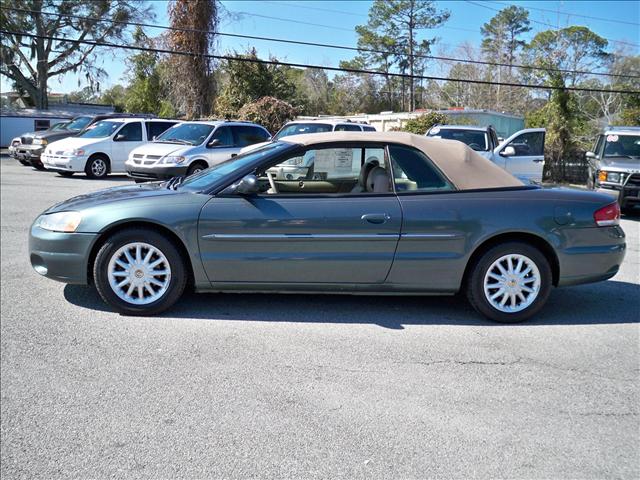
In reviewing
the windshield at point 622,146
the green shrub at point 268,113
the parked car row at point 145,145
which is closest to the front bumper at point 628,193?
the windshield at point 622,146

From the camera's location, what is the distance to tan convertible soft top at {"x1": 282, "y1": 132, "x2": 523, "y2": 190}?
5.15 metres

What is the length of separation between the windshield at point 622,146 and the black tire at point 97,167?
43.8 feet

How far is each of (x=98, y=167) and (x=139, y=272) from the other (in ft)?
43.3

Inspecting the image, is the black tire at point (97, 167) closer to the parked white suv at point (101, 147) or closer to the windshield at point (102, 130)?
the parked white suv at point (101, 147)

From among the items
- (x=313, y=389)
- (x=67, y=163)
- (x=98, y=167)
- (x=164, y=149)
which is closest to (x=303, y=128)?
(x=164, y=149)

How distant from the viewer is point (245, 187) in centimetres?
488

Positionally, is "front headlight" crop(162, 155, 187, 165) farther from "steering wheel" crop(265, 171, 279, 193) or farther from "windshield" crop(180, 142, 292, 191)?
"steering wheel" crop(265, 171, 279, 193)

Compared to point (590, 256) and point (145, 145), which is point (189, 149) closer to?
point (145, 145)

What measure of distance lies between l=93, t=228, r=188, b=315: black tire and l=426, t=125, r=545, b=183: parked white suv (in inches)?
391

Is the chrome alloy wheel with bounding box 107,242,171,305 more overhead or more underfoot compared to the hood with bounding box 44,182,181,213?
more underfoot

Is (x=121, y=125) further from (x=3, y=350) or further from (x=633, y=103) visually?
(x=633, y=103)

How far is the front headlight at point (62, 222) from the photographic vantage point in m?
4.93

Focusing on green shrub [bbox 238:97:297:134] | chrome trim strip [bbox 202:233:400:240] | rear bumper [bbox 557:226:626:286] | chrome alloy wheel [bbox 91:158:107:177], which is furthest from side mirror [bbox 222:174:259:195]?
green shrub [bbox 238:97:297:134]

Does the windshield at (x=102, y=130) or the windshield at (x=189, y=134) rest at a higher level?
the windshield at (x=102, y=130)
